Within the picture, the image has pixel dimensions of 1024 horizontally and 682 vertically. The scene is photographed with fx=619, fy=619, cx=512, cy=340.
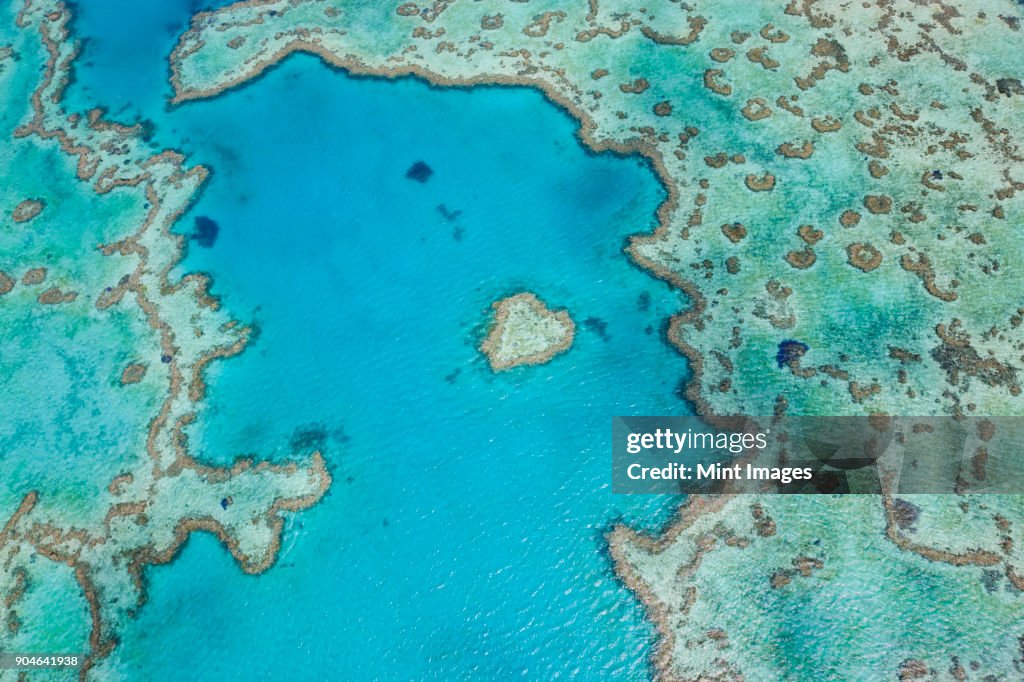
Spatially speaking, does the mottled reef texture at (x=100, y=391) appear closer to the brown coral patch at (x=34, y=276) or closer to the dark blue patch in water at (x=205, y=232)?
the brown coral patch at (x=34, y=276)

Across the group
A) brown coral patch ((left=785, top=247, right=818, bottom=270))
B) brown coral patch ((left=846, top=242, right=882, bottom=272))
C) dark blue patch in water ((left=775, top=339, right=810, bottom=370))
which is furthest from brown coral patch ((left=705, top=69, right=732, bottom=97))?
dark blue patch in water ((left=775, top=339, right=810, bottom=370))

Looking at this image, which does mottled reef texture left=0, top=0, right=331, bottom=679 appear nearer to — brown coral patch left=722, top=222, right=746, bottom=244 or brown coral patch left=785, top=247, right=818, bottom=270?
brown coral patch left=722, top=222, right=746, bottom=244

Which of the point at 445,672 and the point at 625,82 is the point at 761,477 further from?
the point at 625,82

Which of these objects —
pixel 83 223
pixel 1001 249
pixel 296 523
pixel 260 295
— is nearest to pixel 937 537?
pixel 1001 249

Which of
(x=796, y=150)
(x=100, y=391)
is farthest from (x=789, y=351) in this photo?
(x=100, y=391)

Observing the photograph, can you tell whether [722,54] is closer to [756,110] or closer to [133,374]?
[756,110]
